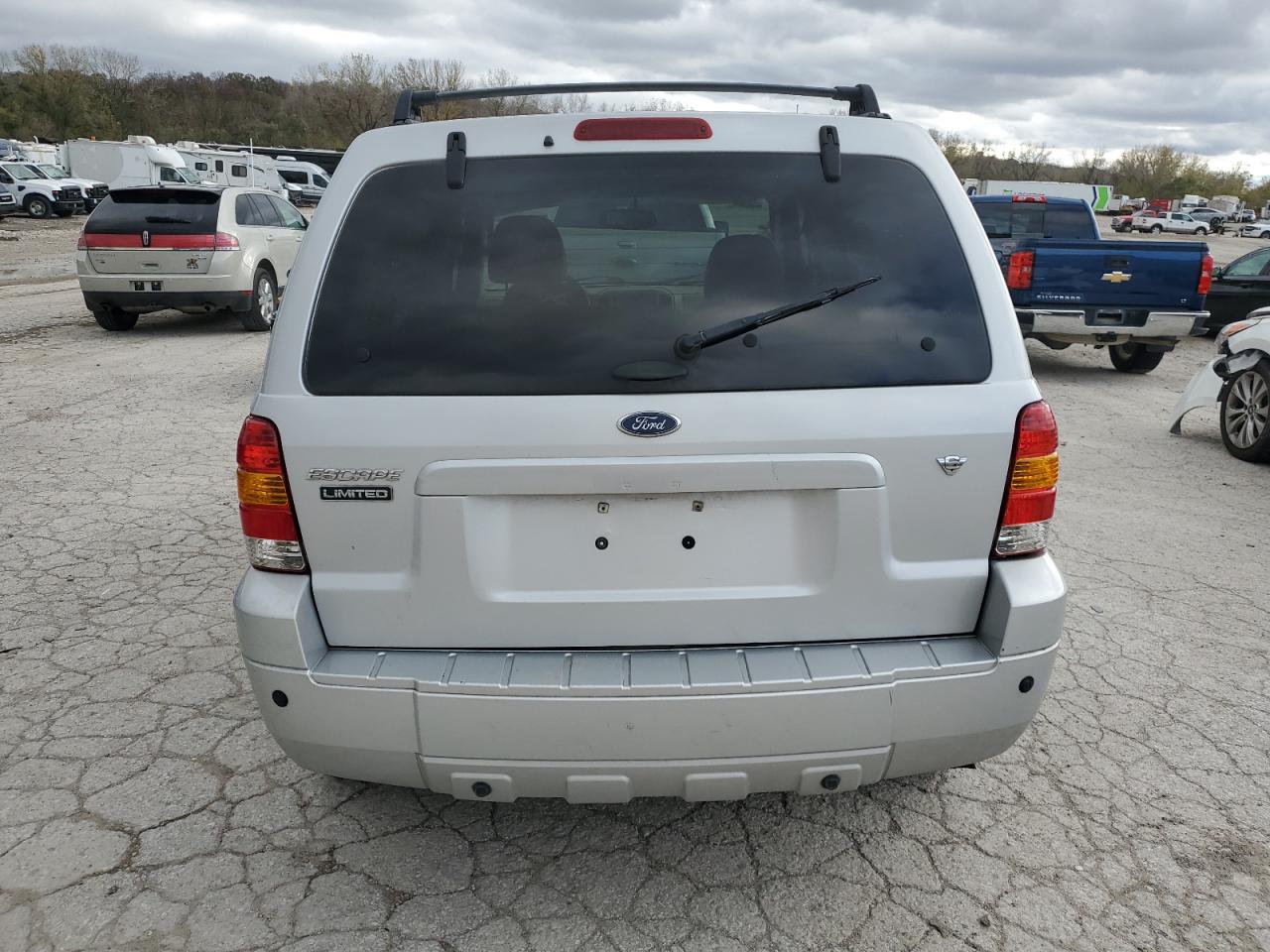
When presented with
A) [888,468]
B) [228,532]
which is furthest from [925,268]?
[228,532]

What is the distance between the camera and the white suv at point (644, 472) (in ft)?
7.33

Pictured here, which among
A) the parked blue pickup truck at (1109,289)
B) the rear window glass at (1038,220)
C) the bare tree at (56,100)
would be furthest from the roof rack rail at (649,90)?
the bare tree at (56,100)

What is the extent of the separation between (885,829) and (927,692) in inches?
32.3

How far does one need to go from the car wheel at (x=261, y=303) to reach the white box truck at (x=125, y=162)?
31051 mm

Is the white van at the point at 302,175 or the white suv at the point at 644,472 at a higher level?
the white suv at the point at 644,472

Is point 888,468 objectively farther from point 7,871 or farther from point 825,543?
point 7,871

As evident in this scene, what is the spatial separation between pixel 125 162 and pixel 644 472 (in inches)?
1850

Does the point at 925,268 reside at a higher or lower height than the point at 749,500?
higher

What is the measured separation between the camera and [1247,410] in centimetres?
741

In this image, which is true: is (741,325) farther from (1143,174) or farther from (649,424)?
(1143,174)

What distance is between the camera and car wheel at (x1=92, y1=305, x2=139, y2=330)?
40.4 feet

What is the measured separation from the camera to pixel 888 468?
7.44ft

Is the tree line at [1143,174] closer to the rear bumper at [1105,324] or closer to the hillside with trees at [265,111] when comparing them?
the hillside with trees at [265,111]

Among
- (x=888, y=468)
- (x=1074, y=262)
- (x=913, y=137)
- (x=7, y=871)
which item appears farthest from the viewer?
(x=1074, y=262)
